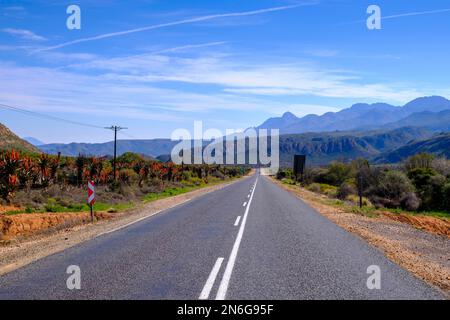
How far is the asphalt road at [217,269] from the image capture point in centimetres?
688

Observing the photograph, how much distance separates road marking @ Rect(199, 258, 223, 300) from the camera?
21.9 feet

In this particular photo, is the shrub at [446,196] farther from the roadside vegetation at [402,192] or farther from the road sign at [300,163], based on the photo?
the road sign at [300,163]

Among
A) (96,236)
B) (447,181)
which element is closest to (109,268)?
(96,236)

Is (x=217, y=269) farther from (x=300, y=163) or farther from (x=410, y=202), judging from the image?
(x=300, y=163)

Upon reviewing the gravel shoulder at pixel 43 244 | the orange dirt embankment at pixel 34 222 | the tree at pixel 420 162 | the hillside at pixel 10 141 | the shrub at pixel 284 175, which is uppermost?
the hillside at pixel 10 141

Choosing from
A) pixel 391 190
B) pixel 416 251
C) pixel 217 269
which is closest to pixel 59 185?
pixel 416 251

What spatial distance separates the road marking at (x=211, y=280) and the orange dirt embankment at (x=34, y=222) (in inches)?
348

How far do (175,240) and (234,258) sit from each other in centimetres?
288

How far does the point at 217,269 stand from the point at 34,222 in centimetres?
1166

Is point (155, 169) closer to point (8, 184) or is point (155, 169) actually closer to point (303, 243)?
point (8, 184)

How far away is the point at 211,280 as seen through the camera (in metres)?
7.55

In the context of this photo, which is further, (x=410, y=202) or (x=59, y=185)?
(x=410, y=202)

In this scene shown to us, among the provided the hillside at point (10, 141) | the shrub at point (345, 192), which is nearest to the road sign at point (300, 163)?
the hillside at point (10, 141)

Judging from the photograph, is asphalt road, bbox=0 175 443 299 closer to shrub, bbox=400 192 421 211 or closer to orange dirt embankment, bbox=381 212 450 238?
orange dirt embankment, bbox=381 212 450 238
